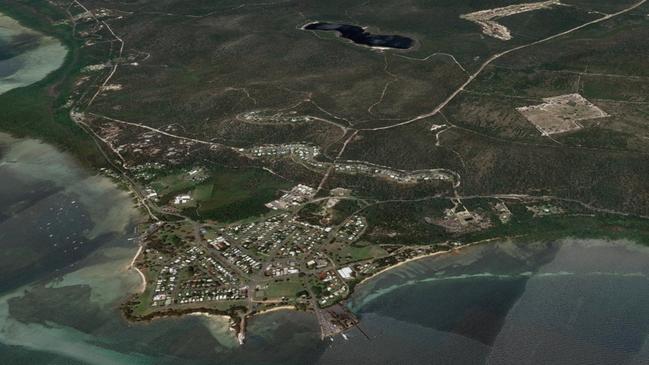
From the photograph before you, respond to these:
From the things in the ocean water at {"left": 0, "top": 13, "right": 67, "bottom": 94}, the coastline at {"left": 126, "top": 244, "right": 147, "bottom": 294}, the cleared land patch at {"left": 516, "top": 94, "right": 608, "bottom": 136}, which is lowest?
the ocean water at {"left": 0, "top": 13, "right": 67, "bottom": 94}

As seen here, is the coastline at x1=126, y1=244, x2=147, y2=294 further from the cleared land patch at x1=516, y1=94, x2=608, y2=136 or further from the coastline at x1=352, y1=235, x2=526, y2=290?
the cleared land patch at x1=516, y1=94, x2=608, y2=136

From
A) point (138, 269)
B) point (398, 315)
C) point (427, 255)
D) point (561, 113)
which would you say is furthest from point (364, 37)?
point (398, 315)

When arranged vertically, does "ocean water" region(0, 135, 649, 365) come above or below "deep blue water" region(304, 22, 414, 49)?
below

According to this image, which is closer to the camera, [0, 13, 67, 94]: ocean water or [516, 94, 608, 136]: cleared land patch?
[516, 94, 608, 136]: cleared land patch

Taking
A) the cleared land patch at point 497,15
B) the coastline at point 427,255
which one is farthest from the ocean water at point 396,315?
the cleared land patch at point 497,15

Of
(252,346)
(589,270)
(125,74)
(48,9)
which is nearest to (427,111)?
(589,270)

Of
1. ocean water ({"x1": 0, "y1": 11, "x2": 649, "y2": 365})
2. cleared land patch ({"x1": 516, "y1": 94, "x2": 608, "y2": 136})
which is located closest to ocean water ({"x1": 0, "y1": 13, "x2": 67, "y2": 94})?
ocean water ({"x1": 0, "y1": 11, "x2": 649, "y2": 365})

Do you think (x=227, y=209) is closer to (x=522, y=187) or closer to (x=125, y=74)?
(x=522, y=187)
